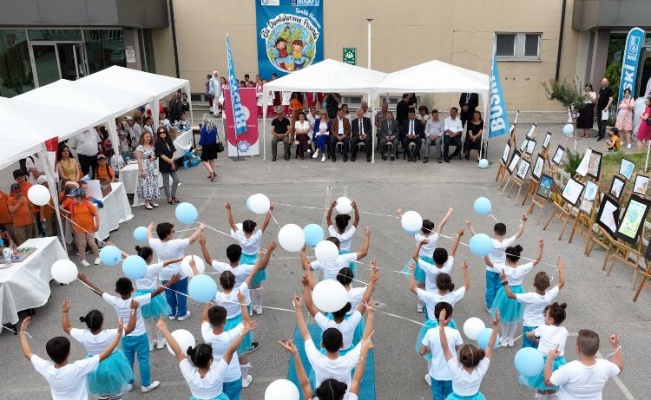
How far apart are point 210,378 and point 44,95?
8585 millimetres

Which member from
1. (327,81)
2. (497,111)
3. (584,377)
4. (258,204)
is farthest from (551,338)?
(327,81)

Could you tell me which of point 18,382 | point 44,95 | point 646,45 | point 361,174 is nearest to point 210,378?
point 18,382

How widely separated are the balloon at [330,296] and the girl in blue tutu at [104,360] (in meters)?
1.83

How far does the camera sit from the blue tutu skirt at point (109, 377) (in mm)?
5113

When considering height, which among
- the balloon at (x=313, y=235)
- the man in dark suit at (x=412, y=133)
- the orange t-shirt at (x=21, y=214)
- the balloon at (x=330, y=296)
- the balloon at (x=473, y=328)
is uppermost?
the balloon at (x=330, y=296)

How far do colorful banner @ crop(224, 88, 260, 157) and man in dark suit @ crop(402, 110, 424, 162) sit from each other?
13.4ft

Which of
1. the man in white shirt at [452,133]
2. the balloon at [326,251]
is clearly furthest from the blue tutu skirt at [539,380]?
the man in white shirt at [452,133]

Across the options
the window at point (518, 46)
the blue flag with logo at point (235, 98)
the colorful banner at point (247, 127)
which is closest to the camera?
the blue flag with logo at point (235, 98)

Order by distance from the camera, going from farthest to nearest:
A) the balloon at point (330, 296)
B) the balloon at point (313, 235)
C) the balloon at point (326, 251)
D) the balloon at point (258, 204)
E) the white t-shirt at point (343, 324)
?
1. the balloon at point (258, 204)
2. the balloon at point (313, 235)
3. the balloon at point (326, 251)
4. the white t-shirt at point (343, 324)
5. the balloon at point (330, 296)

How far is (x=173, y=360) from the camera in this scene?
21.4 feet

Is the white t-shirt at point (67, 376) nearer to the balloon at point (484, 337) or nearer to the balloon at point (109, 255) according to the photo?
the balloon at point (109, 255)

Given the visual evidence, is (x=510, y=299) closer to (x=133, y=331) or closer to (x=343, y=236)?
(x=343, y=236)

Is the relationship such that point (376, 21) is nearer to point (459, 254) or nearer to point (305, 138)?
point (305, 138)

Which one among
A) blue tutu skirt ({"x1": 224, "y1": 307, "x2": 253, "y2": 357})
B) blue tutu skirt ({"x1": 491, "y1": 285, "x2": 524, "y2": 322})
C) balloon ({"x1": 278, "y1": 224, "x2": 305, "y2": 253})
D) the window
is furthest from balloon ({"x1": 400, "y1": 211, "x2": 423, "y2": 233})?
the window
